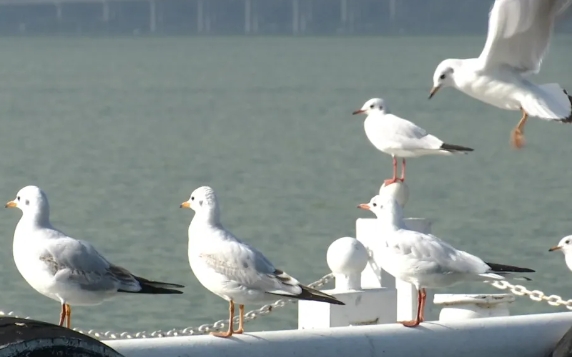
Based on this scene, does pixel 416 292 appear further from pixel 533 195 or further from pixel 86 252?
pixel 533 195

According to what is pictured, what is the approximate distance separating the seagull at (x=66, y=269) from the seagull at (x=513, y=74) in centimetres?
340

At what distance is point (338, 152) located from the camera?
31.6m

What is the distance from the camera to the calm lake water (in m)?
Answer: 16.7

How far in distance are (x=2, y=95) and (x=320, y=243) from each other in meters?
40.8

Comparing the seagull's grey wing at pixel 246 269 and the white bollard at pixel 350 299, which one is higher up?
the seagull's grey wing at pixel 246 269

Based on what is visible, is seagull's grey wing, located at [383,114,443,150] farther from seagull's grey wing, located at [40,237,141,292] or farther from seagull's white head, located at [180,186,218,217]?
seagull's grey wing, located at [40,237,141,292]

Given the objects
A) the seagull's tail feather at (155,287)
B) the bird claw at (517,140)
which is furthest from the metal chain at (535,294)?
the seagull's tail feather at (155,287)

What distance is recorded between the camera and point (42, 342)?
17.4 ft

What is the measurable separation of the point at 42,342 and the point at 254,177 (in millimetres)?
21674

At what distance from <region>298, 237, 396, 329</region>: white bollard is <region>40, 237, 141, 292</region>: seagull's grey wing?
1.09 meters

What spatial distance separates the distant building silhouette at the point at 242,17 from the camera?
513 feet

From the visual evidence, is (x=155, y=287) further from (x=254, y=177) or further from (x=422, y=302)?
(x=254, y=177)

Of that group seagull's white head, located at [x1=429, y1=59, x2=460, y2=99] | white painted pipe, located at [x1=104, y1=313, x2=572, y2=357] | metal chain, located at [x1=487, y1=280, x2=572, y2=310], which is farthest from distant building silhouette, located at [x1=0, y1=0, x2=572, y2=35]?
white painted pipe, located at [x1=104, y1=313, x2=572, y2=357]

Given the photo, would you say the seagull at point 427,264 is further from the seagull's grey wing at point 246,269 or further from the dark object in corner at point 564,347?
the seagull's grey wing at point 246,269
